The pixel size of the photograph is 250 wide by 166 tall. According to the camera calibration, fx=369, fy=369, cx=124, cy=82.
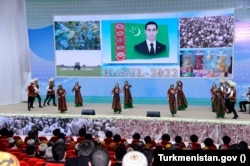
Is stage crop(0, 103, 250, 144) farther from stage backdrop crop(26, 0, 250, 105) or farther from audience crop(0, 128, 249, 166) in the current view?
audience crop(0, 128, 249, 166)

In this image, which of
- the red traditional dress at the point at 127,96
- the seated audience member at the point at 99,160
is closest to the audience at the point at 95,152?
the seated audience member at the point at 99,160

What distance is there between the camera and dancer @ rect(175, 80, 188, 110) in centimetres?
897

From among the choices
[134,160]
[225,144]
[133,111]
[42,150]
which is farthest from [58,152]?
[133,111]

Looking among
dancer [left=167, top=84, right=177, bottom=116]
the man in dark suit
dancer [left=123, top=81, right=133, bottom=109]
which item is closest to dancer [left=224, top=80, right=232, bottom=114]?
dancer [left=167, top=84, right=177, bottom=116]

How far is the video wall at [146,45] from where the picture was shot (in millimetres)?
9266

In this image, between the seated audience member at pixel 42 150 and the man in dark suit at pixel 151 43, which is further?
the man in dark suit at pixel 151 43

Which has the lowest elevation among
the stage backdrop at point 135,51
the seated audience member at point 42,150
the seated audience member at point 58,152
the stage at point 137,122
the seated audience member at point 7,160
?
the stage at point 137,122

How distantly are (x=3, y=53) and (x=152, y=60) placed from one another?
14.1 ft

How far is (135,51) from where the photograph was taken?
9.98 m

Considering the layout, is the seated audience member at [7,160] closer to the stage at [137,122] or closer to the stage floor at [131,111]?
the stage at [137,122]

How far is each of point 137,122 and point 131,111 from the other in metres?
1.15

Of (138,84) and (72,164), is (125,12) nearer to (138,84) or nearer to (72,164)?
(138,84)

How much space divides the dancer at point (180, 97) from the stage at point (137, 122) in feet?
0.49

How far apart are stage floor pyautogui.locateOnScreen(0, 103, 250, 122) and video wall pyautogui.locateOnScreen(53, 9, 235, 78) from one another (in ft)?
3.03
